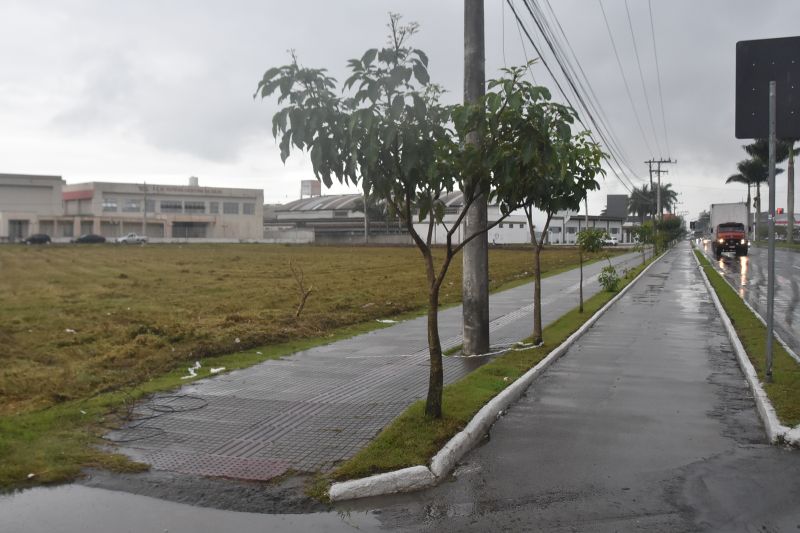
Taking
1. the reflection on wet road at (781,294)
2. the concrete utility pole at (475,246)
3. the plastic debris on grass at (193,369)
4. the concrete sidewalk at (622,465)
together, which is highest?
the concrete utility pole at (475,246)

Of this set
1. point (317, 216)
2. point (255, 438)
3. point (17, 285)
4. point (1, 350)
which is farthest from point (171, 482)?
point (317, 216)

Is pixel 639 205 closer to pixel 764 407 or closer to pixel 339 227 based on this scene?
pixel 339 227

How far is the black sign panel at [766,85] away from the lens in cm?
832

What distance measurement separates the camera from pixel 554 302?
21.1m

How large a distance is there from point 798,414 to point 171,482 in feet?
19.6

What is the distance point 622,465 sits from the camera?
592 cm

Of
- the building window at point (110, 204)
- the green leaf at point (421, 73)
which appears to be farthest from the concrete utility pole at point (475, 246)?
the building window at point (110, 204)

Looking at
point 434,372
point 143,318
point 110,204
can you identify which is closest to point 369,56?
point 434,372

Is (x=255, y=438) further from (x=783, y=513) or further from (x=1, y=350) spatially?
(x=1, y=350)

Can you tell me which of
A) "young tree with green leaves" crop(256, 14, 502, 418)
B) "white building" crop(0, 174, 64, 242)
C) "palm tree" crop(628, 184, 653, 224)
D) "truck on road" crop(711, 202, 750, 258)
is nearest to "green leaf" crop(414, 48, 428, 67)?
"young tree with green leaves" crop(256, 14, 502, 418)

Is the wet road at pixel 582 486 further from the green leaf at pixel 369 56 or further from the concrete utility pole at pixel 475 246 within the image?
the green leaf at pixel 369 56

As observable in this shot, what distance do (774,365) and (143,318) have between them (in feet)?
42.0

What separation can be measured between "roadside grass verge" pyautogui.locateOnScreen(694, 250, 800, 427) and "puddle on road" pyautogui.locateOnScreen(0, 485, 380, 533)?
4.65 metres

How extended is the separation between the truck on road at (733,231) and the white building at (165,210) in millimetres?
67514
